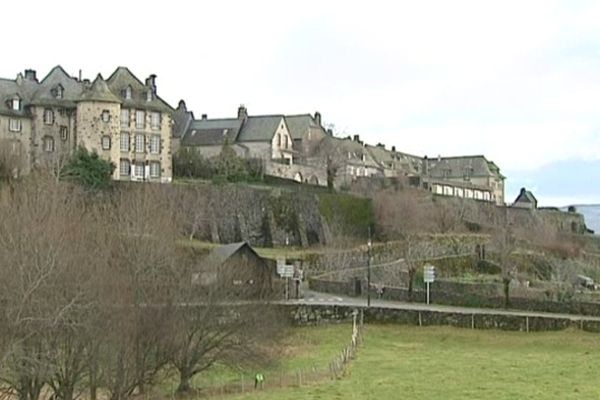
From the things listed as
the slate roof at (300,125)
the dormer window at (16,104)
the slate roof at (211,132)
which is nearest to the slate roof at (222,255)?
the dormer window at (16,104)

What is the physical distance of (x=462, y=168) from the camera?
14500cm

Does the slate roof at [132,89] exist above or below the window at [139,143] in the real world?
above

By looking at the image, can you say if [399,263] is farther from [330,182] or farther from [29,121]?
[29,121]

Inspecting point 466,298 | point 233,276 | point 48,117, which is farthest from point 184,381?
point 48,117

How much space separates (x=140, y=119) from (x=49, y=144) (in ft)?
24.9

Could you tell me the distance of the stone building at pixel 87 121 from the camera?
75.4m

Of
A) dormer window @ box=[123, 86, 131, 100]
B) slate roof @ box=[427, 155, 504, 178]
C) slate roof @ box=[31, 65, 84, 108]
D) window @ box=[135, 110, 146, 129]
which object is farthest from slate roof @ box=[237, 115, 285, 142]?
slate roof @ box=[427, 155, 504, 178]

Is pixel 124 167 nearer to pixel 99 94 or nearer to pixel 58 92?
pixel 99 94

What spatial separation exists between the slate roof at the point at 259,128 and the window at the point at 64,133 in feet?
89.0

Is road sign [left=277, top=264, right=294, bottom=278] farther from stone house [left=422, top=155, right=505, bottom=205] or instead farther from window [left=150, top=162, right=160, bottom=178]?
stone house [left=422, top=155, right=505, bottom=205]

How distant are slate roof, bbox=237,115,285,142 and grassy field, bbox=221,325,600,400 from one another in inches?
1902

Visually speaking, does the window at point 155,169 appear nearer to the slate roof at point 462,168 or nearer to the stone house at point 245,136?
the stone house at point 245,136

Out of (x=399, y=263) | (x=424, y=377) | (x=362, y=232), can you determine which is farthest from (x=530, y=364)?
(x=362, y=232)

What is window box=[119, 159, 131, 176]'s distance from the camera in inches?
3051
